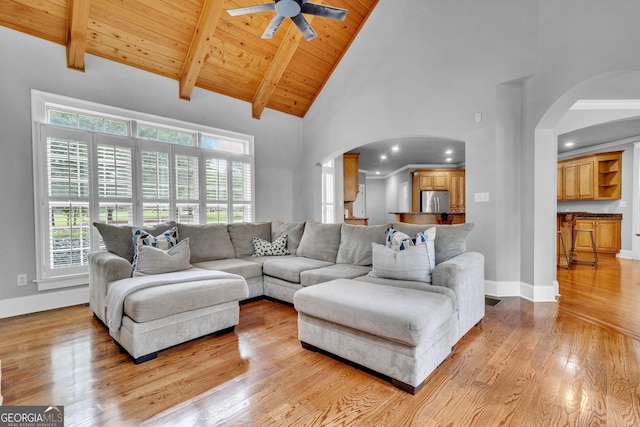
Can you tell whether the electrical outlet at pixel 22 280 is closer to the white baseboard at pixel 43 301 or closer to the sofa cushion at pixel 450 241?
the white baseboard at pixel 43 301

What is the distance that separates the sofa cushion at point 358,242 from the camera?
3281 millimetres

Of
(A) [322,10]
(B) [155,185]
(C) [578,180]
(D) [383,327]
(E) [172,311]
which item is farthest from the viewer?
(C) [578,180]

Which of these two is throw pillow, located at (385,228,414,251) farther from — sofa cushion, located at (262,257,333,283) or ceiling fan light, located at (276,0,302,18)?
ceiling fan light, located at (276,0,302,18)

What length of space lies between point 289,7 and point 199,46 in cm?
165

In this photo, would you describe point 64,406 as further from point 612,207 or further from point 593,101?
point 612,207

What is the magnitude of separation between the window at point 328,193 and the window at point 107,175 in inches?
88.4

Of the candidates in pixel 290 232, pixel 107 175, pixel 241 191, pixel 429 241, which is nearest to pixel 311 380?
pixel 429 241

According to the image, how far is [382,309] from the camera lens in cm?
182

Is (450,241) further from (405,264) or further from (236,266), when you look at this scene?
(236,266)

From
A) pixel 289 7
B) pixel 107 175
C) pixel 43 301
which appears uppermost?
pixel 289 7

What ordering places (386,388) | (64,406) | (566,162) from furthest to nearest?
(566,162) < (386,388) < (64,406)

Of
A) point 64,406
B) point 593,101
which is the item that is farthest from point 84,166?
point 593,101

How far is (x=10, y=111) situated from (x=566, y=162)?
10.3 metres

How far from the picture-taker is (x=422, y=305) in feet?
6.07
